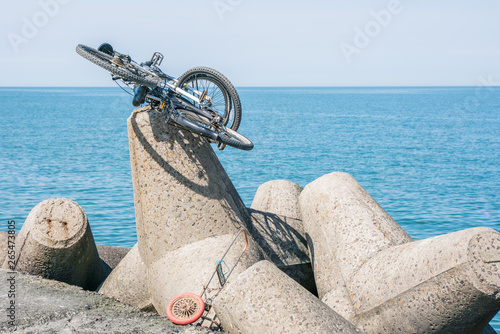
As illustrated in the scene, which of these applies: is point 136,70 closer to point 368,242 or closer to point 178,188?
point 178,188

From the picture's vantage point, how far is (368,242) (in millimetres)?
7406

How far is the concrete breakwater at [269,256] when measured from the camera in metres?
5.69

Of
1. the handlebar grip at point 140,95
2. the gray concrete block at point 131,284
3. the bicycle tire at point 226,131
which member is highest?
the handlebar grip at point 140,95

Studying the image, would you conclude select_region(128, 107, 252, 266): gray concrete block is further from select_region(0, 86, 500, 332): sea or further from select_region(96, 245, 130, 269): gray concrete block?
select_region(0, 86, 500, 332): sea

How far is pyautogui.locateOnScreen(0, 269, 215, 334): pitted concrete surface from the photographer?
19.6 feet

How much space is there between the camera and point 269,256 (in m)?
8.31

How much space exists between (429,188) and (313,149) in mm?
18006

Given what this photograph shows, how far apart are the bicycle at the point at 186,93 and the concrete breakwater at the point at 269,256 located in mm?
294

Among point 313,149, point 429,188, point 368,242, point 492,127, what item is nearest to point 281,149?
point 313,149

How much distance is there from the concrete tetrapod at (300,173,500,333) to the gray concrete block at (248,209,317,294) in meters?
0.40

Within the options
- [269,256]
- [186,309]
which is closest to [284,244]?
[269,256]

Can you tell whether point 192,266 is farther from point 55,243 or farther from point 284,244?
point 55,243

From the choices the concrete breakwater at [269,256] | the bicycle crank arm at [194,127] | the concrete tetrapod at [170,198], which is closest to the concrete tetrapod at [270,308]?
the concrete breakwater at [269,256]

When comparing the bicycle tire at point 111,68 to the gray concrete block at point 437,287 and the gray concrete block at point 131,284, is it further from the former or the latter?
the gray concrete block at point 437,287
